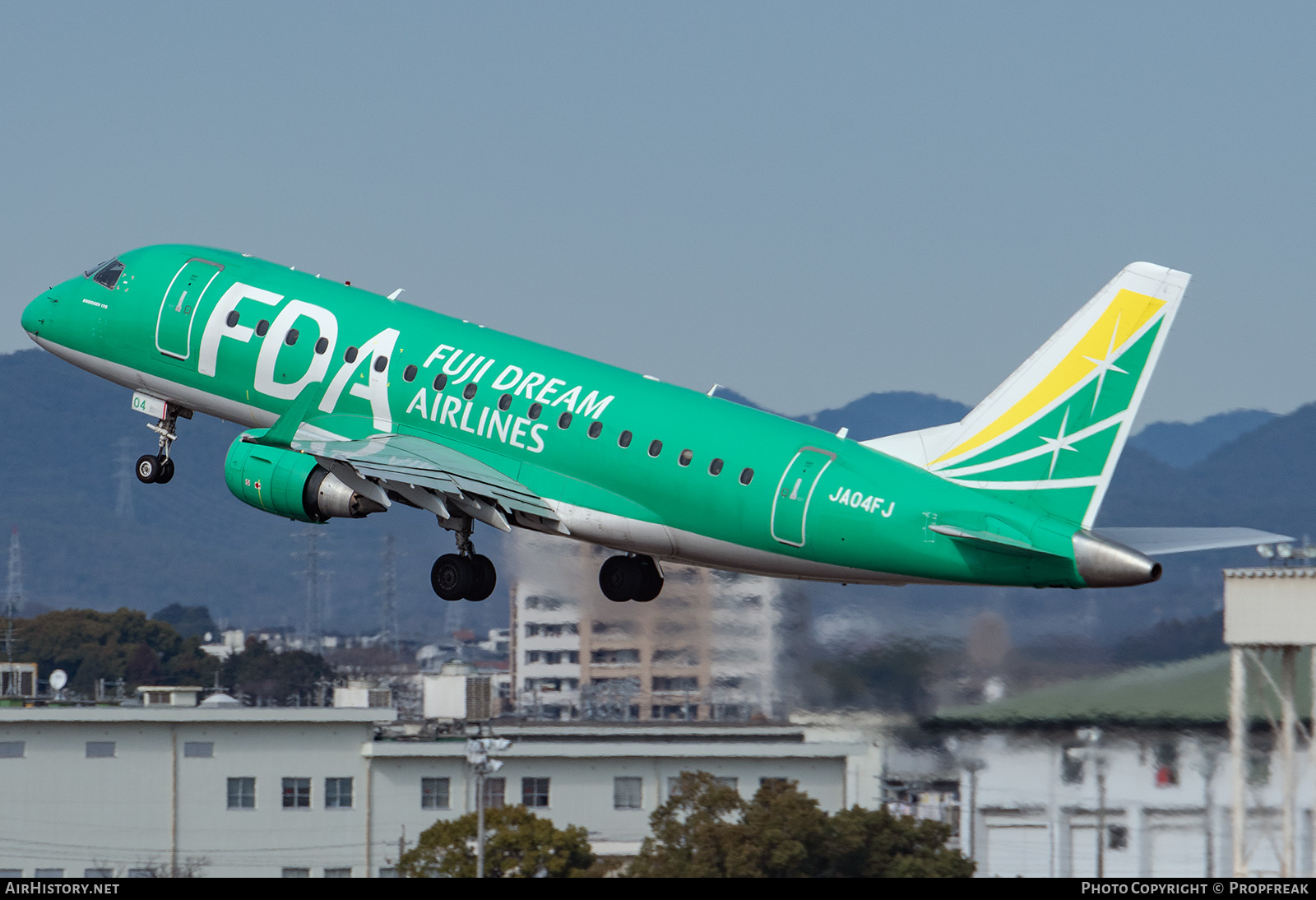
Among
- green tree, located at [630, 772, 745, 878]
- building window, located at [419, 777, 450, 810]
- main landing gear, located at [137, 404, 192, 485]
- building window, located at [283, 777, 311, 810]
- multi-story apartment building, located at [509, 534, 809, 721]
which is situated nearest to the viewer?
main landing gear, located at [137, 404, 192, 485]

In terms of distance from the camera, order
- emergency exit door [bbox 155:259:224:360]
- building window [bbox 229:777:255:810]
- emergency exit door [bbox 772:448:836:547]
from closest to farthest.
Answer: emergency exit door [bbox 772:448:836:547], emergency exit door [bbox 155:259:224:360], building window [bbox 229:777:255:810]

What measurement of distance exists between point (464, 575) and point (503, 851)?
23.2 metres

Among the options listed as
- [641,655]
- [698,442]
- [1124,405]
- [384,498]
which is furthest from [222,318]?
[1124,405]

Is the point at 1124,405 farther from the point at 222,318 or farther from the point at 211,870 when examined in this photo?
the point at 211,870

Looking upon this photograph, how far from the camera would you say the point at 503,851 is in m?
61.3

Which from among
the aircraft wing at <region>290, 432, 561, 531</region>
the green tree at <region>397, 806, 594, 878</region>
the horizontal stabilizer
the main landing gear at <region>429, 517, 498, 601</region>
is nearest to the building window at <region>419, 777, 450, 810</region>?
the green tree at <region>397, 806, 594, 878</region>

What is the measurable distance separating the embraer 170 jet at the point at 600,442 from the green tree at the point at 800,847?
16.8 m

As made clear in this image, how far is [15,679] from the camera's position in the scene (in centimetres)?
10512

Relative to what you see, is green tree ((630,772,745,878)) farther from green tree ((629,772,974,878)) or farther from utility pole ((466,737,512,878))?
utility pole ((466,737,512,878))

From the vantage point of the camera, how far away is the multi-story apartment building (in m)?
49.0

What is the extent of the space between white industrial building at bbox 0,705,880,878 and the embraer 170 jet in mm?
30736

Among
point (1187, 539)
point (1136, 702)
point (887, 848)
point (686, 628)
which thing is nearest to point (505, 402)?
point (686, 628)

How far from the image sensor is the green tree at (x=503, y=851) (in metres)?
61.0

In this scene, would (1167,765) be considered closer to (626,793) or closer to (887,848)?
(887,848)
